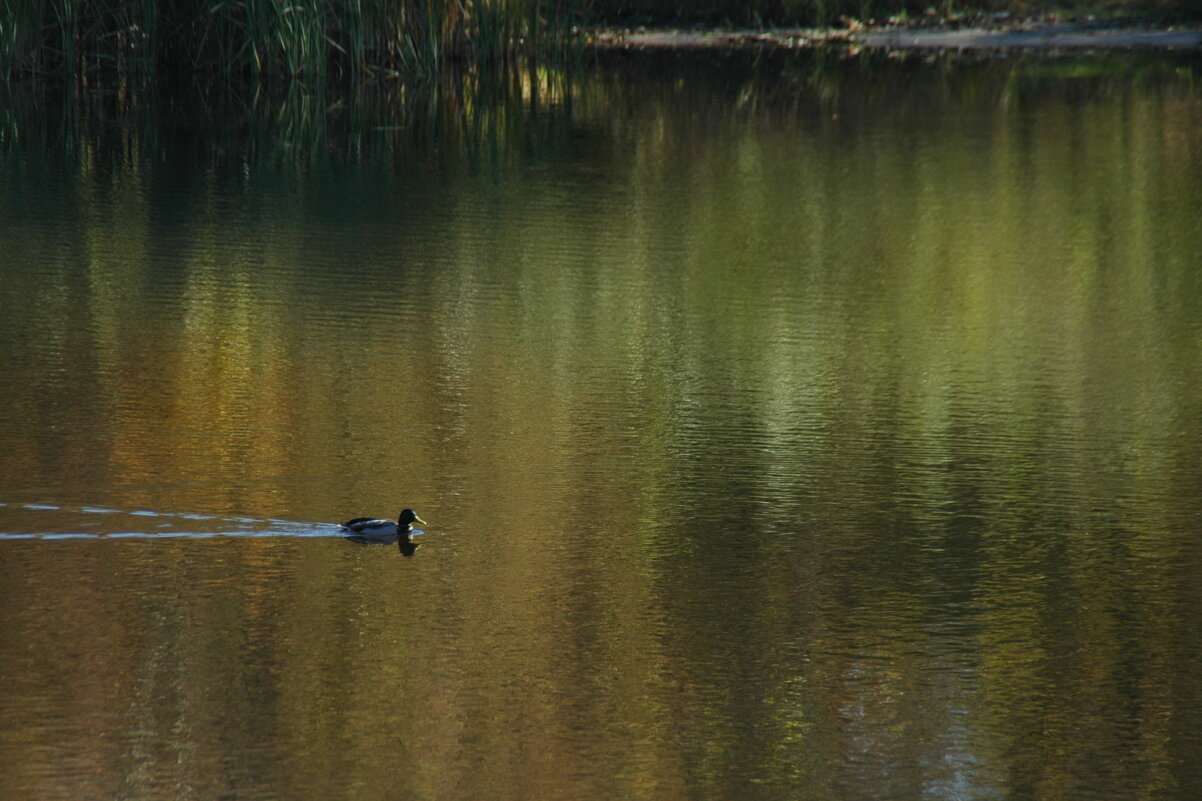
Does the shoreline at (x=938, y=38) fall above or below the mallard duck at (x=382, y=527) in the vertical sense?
above

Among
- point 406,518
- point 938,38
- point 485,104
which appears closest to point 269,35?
point 485,104

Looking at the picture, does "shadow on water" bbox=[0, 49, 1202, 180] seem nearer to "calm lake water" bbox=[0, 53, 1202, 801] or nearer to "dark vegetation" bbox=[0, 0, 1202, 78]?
"dark vegetation" bbox=[0, 0, 1202, 78]

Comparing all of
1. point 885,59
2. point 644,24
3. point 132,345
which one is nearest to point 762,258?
point 132,345

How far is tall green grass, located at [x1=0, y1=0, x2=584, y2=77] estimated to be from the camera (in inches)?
657

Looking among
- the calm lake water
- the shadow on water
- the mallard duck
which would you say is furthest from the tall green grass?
the mallard duck

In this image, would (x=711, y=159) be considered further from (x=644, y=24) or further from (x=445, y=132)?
(x=644, y=24)

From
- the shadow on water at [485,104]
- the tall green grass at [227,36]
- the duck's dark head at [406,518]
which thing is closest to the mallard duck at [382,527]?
the duck's dark head at [406,518]

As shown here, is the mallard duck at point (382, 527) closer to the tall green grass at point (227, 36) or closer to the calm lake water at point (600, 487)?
the calm lake water at point (600, 487)

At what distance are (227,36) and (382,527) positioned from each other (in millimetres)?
12906

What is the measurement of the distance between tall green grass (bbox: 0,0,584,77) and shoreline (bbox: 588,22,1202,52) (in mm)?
5478

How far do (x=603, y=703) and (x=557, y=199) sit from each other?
749 cm

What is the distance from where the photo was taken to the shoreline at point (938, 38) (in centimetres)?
2359

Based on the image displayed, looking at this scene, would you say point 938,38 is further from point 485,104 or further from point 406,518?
point 406,518

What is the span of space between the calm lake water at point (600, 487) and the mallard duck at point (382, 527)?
62mm
